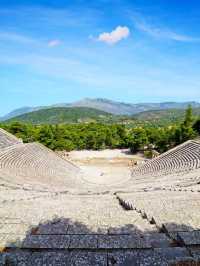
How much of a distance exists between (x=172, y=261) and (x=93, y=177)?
83.9 feet

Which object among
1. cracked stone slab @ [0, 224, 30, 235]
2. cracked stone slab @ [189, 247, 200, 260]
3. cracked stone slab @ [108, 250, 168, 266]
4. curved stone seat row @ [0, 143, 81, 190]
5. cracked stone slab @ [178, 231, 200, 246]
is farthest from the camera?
curved stone seat row @ [0, 143, 81, 190]

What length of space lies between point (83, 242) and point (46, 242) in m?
0.78

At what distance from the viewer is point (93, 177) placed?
1171 inches

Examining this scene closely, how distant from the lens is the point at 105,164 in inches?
1542

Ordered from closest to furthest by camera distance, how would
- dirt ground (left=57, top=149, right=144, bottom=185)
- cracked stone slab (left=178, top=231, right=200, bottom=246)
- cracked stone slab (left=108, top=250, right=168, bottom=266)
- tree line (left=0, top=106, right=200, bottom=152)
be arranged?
cracked stone slab (left=108, top=250, right=168, bottom=266), cracked stone slab (left=178, top=231, right=200, bottom=246), dirt ground (left=57, top=149, right=144, bottom=185), tree line (left=0, top=106, right=200, bottom=152)

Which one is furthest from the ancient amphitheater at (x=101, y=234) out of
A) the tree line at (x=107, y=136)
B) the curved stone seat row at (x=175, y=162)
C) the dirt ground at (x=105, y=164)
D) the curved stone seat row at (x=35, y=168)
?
the tree line at (x=107, y=136)

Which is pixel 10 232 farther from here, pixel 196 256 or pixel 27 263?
pixel 196 256

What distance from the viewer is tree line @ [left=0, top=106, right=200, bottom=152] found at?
45.2 m

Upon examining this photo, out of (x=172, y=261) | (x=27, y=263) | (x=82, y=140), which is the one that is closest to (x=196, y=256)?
(x=172, y=261)

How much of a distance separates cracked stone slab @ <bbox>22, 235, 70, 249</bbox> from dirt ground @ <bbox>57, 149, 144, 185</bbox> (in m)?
20.5

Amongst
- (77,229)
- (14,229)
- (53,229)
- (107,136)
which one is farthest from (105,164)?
(14,229)

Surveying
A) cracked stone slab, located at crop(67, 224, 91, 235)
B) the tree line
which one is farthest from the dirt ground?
cracked stone slab, located at crop(67, 224, 91, 235)

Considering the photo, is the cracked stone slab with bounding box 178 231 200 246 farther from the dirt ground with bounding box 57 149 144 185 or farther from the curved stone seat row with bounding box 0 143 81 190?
the dirt ground with bounding box 57 149 144 185

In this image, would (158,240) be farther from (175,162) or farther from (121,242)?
(175,162)
